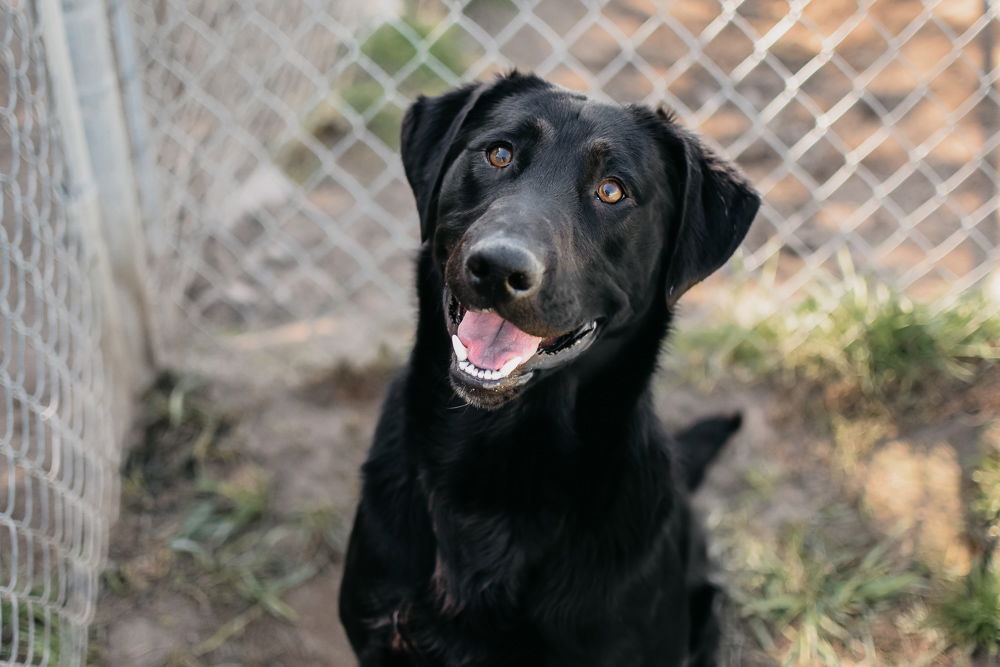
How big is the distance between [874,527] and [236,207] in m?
2.73

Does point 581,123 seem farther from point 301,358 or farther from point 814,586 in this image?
point 301,358

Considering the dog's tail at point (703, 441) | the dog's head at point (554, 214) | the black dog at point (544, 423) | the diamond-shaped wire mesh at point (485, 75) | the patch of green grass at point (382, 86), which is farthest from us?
the patch of green grass at point (382, 86)

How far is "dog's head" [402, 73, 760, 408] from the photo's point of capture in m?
1.74

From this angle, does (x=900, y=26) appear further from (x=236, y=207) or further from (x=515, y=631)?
(x=515, y=631)

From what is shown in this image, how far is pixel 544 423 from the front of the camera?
6.68ft

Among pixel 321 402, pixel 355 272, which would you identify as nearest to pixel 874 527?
pixel 321 402

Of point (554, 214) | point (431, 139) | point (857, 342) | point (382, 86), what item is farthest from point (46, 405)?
point (857, 342)

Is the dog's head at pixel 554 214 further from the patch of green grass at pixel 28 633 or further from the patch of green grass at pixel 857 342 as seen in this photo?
the patch of green grass at pixel 857 342

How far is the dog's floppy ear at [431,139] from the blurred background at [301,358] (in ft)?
1.10

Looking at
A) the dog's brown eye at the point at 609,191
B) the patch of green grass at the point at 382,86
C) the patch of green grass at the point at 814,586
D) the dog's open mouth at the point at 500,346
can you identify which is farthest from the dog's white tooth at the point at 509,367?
the patch of green grass at the point at 382,86

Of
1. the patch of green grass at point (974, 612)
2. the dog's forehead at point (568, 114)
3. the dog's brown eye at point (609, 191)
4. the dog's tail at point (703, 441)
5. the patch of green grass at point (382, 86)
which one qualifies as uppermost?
the dog's forehead at point (568, 114)

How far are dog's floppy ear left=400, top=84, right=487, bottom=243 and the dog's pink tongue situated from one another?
0.30 m

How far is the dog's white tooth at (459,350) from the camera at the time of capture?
5.98 ft

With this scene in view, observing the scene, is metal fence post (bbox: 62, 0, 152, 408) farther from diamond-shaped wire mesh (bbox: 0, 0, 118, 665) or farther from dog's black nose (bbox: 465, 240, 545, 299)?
dog's black nose (bbox: 465, 240, 545, 299)
